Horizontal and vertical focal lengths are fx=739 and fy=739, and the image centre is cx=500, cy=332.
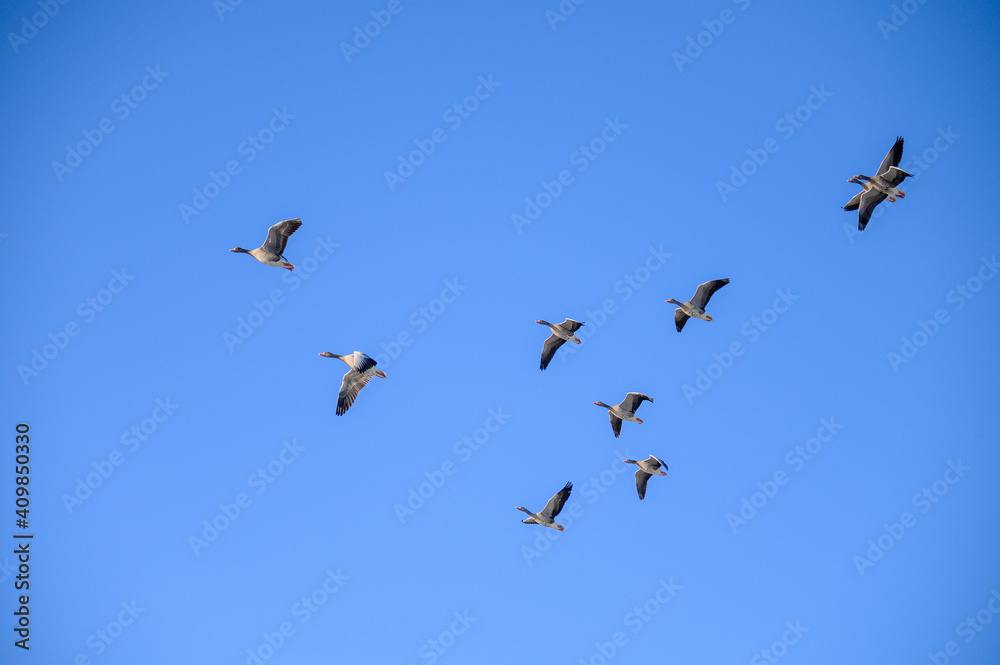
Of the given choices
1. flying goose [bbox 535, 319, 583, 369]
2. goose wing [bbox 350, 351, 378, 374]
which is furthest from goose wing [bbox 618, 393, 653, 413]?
goose wing [bbox 350, 351, 378, 374]

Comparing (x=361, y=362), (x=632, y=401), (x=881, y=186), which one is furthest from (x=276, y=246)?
(x=881, y=186)

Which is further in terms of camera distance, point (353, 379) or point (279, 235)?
point (353, 379)

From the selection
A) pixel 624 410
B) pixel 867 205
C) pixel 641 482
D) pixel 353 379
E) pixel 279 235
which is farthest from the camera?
pixel 641 482

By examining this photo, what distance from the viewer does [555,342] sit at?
24.6m

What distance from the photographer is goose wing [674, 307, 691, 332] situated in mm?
24500

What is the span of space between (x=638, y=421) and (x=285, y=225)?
41.5 feet

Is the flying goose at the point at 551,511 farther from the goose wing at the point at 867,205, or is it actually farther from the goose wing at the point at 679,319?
the goose wing at the point at 867,205

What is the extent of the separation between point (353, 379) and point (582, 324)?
285 inches

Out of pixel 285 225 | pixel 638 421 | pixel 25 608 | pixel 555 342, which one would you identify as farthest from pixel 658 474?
pixel 25 608

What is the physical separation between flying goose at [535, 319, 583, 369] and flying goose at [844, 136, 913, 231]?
30.5 feet

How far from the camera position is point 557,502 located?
24.5 meters

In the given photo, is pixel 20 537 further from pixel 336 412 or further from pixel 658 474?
pixel 658 474

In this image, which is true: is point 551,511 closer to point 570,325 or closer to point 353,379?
point 570,325

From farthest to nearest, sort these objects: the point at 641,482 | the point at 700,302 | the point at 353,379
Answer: the point at 641,482
the point at 700,302
the point at 353,379
